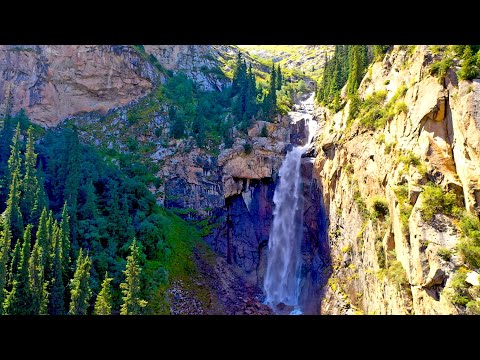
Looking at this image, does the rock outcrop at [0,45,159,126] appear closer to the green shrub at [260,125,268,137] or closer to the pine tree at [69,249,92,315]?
the green shrub at [260,125,268,137]

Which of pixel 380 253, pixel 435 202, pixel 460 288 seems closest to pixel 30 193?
pixel 380 253

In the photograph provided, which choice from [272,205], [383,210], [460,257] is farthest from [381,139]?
[272,205]

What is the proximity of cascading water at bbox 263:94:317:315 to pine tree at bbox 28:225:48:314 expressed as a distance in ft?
56.0

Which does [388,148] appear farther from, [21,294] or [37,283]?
[21,294]

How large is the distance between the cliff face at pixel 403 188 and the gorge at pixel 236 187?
0.09 m

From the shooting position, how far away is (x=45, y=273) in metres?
20.6

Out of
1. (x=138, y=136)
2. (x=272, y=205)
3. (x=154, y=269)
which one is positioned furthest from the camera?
(x=138, y=136)

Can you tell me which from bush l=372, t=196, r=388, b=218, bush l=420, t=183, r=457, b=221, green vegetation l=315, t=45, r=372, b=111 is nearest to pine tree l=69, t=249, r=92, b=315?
bush l=372, t=196, r=388, b=218

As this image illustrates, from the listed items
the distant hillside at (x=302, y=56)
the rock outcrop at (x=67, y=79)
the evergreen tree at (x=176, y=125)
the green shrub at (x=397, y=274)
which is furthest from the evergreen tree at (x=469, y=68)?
the distant hillside at (x=302, y=56)

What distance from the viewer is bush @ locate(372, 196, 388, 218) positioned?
2028 cm
